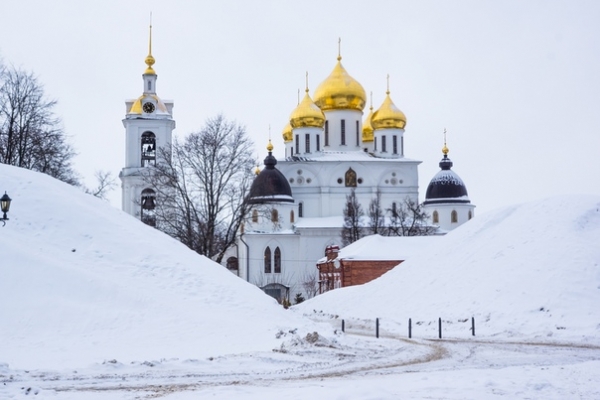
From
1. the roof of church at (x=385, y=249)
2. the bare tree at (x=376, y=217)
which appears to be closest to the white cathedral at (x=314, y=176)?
the bare tree at (x=376, y=217)

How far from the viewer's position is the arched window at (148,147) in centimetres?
6122

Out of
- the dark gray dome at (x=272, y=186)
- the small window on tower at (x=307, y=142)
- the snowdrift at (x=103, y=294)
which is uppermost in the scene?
the small window on tower at (x=307, y=142)

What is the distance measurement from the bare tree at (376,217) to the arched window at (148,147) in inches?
640

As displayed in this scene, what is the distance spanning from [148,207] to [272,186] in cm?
1589

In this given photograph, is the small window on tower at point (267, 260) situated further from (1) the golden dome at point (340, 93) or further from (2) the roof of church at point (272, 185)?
(1) the golden dome at point (340, 93)

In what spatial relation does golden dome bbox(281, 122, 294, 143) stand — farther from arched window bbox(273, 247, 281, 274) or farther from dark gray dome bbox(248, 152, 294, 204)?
arched window bbox(273, 247, 281, 274)

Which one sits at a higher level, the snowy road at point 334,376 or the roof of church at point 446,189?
the roof of church at point 446,189

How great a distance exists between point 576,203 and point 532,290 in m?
6.87

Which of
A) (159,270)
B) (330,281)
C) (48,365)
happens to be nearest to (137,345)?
(48,365)

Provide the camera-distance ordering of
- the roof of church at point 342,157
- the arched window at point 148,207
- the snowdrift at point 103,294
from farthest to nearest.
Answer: the roof of church at point 342,157
the arched window at point 148,207
the snowdrift at point 103,294

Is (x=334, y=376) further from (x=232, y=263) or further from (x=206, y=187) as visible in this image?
(x=232, y=263)

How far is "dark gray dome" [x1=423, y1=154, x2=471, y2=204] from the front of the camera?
219ft

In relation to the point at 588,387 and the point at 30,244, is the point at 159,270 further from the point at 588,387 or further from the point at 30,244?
the point at 588,387

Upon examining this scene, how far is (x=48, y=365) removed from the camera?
13.7 metres
